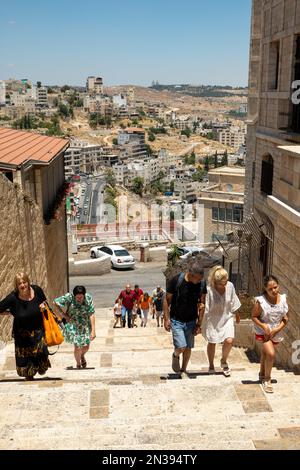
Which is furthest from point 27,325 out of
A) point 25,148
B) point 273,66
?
point 273,66

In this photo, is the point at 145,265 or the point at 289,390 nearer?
the point at 289,390

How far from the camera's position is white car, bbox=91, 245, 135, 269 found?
2669 cm

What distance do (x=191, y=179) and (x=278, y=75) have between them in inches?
5664

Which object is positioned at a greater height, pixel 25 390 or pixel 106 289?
pixel 25 390

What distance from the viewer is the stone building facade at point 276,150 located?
23.0 ft

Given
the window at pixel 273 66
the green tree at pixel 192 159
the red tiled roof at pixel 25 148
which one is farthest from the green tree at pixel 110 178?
the window at pixel 273 66

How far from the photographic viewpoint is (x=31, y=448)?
149 inches

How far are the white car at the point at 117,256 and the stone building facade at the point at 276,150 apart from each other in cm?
1273

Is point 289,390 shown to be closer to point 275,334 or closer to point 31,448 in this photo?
point 275,334

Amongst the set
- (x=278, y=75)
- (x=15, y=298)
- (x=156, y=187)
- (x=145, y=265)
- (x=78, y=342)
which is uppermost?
(x=278, y=75)

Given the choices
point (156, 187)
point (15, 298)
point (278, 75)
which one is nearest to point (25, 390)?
point (15, 298)

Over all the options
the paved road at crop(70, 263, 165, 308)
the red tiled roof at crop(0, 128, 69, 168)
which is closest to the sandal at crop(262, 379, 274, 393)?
the red tiled roof at crop(0, 128, 69, 168)
